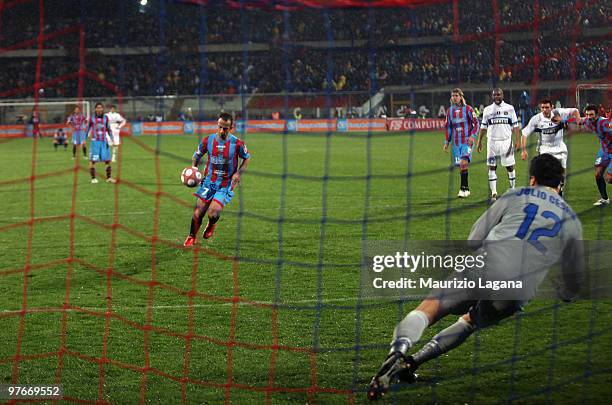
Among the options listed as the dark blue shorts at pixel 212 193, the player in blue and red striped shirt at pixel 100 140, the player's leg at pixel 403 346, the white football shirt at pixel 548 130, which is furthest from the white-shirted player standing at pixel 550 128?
the player in blue and red striped shirt at pixel 100 140

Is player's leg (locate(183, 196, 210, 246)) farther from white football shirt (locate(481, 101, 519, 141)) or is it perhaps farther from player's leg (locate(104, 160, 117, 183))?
player's leg (locate(104, 160, 117, 183))

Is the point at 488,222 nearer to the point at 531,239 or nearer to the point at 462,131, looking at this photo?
the point at 531,239

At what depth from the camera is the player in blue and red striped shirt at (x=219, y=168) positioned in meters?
10.9

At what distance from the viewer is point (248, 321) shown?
6918 mm

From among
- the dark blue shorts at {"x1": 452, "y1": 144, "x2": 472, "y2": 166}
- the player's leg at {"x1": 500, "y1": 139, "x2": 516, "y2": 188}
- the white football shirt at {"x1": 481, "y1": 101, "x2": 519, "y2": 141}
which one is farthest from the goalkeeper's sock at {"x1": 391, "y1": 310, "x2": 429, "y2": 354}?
the dark blue shorts at {"x1": 452, "y1": 144, "x2": 472, "y2": 166}

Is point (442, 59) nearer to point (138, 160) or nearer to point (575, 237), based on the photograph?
point (575, 237)

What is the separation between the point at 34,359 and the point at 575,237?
13.7ft

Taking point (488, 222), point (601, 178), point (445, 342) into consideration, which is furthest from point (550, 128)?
point (445, 342)

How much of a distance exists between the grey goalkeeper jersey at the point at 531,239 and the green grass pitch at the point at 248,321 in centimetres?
88

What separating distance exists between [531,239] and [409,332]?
1034 mm

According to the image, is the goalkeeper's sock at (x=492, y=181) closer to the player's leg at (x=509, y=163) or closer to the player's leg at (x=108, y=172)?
the player's leg at (x=509, y=163)

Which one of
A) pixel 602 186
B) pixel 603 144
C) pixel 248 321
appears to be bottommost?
pixel 248 321

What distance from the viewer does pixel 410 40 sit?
564 inches

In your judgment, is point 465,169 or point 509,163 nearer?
point 509,163
